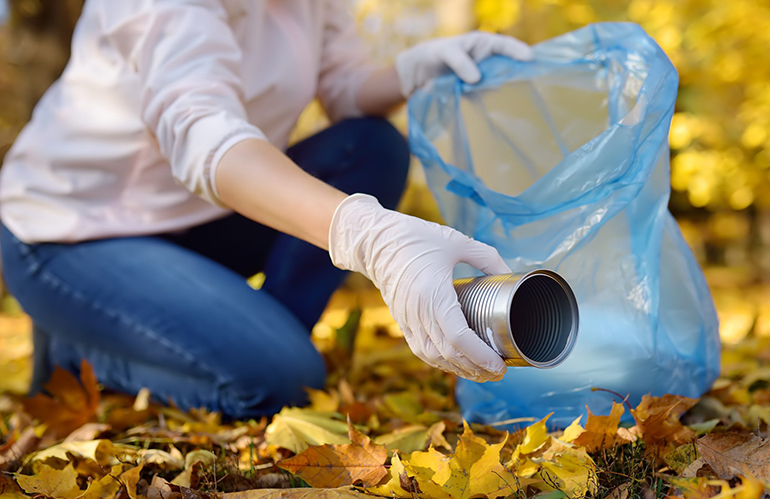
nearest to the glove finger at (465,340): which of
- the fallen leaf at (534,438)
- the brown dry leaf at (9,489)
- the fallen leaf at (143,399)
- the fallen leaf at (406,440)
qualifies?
the fallen leaf at (534,438)

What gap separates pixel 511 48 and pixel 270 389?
756 mm

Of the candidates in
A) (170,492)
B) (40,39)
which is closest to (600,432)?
(170,492)

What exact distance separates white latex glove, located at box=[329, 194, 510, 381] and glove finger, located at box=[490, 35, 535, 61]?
0.46m

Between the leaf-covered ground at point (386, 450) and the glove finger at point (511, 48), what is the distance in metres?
0.60

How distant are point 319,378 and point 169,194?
0.48 meters

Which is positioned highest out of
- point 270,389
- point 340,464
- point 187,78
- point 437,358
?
point 187,78

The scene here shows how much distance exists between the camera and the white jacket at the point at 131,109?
1.12 meters

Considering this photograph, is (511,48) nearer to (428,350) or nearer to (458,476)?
(428,350)

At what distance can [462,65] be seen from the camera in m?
1.13

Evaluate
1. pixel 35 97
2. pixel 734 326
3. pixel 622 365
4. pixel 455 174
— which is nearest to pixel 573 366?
pixel 622 365

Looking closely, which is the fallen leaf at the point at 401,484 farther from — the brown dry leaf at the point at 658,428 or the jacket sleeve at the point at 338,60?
the jacket sleeve at the point at 338,60

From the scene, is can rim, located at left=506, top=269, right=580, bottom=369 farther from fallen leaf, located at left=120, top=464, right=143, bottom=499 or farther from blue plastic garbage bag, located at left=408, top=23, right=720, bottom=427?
fallen leaf, located at left=120, top=464, right=143, bottom=499

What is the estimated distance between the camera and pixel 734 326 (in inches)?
93.3

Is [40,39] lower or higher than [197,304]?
higher
